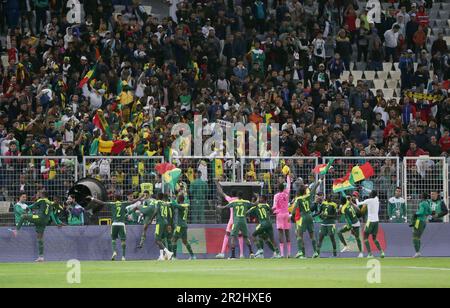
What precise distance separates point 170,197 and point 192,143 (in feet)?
7.87

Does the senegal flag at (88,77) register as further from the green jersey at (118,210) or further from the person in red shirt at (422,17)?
the person in red shirt at (422,17)

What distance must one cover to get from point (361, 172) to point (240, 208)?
11.3 feet

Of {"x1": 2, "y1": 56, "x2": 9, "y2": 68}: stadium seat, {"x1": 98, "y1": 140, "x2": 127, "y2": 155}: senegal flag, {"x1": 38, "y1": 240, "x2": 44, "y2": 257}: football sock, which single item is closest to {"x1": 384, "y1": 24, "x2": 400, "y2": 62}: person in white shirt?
{"x1": 2, "y1": 56, "x2": 9, "y2": 68}: stadium seat

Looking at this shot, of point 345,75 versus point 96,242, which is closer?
point 96,242

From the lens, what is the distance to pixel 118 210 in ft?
121

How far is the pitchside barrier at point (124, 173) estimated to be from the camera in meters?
37.0

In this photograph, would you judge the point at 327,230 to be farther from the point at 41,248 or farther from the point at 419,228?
the point at 41,248

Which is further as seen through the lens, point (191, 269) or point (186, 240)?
point (186, 240)

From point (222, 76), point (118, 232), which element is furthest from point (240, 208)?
point (222, 76)

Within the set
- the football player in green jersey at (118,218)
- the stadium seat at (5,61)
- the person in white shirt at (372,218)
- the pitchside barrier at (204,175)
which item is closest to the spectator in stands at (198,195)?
the pitchside barrier at (204,175)

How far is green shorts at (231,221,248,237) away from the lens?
1473 inches

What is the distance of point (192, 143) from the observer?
130 feet
